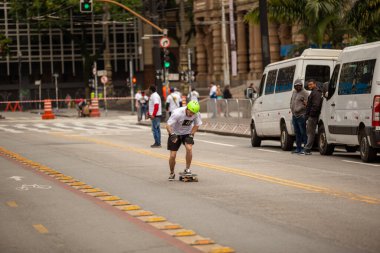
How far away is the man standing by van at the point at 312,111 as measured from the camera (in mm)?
26969

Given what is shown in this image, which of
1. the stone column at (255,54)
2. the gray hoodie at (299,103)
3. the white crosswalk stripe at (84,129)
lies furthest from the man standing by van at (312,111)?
the stone column at (255,54)

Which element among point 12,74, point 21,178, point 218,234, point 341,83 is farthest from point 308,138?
point 12,74

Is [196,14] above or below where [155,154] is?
above

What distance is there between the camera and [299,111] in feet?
89.5

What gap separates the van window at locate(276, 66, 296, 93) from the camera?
2922 cm

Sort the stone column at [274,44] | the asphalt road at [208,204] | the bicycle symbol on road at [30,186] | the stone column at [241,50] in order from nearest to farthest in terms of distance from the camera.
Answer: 1. the asphalt road at [208,204]
2. the bicycle symbol on road at [30,186]
3. the stone column at [274,44]
4. the stone column at [241,50]

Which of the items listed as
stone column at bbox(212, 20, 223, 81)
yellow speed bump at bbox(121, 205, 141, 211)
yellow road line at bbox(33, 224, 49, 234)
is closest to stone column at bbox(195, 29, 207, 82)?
stone column at bbox(212, 20, 223, 81)

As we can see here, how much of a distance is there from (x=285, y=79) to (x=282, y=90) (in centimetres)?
35

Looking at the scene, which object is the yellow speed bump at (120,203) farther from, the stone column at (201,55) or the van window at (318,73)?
the stone column at (201,55)

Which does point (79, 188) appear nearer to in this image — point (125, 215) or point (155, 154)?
point (125, 215)

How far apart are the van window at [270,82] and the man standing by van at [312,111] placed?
364 cm

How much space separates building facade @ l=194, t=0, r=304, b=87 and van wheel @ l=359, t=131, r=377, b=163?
4092 cm

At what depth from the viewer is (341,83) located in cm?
2530

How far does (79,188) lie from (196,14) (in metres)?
67.9
